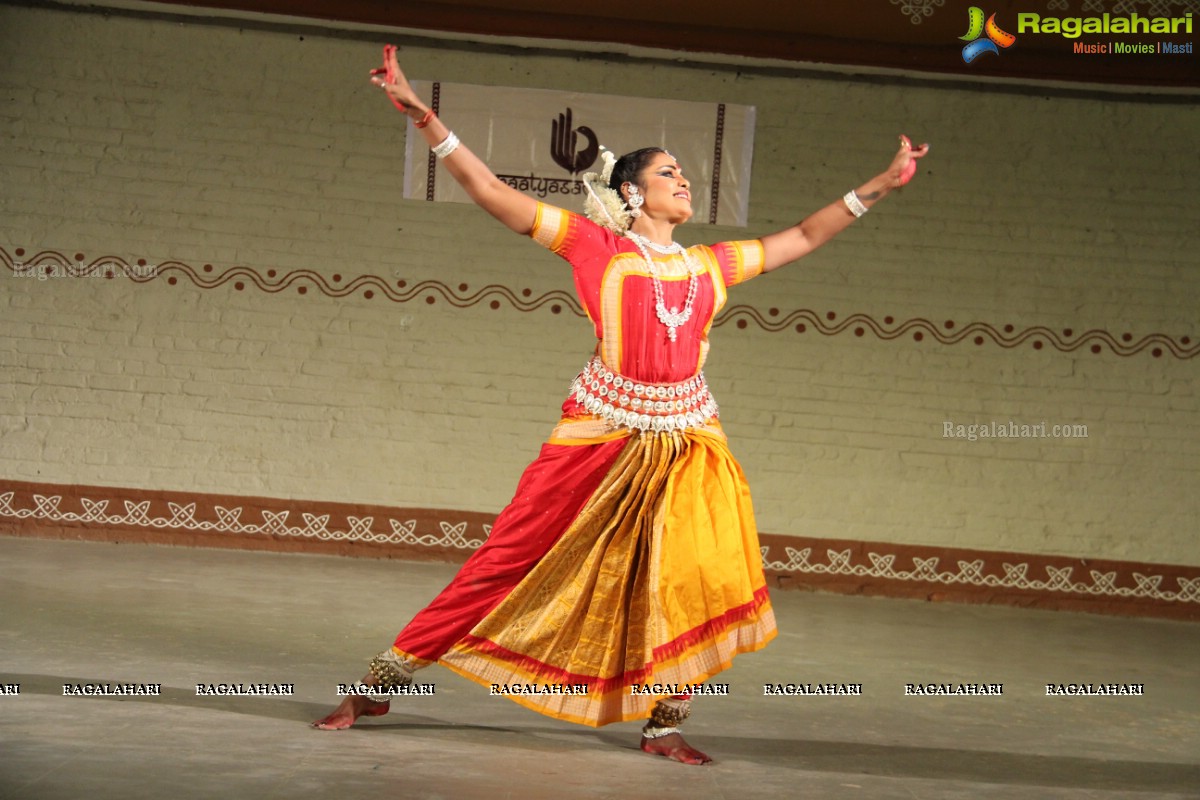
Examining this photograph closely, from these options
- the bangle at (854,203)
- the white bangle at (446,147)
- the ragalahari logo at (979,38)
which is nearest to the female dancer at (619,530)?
the white bangle at (446,147)

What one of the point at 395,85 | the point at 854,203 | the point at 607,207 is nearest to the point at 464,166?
the point at 395,85

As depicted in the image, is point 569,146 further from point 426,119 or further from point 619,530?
point 619,530

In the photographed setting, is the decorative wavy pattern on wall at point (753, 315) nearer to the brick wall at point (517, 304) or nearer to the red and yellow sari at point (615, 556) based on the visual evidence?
the brick wall at point (517, 304)

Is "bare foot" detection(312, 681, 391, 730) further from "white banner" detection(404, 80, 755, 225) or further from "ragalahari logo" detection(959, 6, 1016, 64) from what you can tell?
"ragalahari logo" detection(959, 6, 1016, 64)

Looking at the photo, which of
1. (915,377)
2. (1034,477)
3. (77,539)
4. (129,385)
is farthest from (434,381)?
(1034,477)

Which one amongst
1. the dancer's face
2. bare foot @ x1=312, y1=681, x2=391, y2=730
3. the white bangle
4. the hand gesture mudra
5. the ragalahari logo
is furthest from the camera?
the ragalahari logo

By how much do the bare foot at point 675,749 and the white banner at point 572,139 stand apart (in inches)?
144

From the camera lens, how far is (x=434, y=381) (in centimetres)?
630

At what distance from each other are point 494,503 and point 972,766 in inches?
140

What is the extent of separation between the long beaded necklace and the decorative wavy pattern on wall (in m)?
3.15

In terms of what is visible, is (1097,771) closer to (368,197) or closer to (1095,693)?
(1095,693)

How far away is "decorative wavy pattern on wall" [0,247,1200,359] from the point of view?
6.22m

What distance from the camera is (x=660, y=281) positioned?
3053mm

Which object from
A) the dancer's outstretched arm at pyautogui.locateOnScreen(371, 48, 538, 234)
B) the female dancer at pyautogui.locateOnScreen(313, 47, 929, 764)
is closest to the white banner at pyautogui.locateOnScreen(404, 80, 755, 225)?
the female dancer at pyautogui.locateOnScreen(313, 47, 929, 764)
